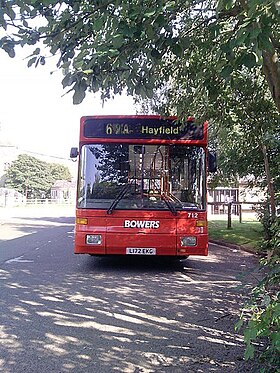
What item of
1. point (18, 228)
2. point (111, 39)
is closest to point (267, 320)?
point (111, 39)

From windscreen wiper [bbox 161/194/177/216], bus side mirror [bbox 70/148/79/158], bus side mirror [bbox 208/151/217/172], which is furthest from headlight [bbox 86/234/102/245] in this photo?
bus side mirror [bbox 208/151/217/172]

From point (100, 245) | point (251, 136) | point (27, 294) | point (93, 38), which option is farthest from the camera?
point (251, 136)

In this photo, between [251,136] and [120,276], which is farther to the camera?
[251,136]

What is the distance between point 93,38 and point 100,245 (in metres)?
5.41

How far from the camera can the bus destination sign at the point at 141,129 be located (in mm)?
8883

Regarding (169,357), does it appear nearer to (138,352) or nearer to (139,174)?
(138,352)

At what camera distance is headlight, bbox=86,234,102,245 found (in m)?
8.62

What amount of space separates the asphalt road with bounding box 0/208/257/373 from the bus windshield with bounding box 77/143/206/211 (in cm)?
152

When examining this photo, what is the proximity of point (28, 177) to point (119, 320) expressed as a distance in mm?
74676

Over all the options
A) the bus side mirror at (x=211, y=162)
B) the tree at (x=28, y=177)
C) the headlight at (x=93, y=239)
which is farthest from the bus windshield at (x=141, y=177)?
the tree at (x=28, y=177)

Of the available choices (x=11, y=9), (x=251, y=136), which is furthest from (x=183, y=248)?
(x=11, y=9)

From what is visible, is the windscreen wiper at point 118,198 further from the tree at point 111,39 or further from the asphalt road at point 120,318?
the tree at point 111,39

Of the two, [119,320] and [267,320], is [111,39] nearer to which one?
[267,320]

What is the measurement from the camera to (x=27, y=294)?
701 cm
